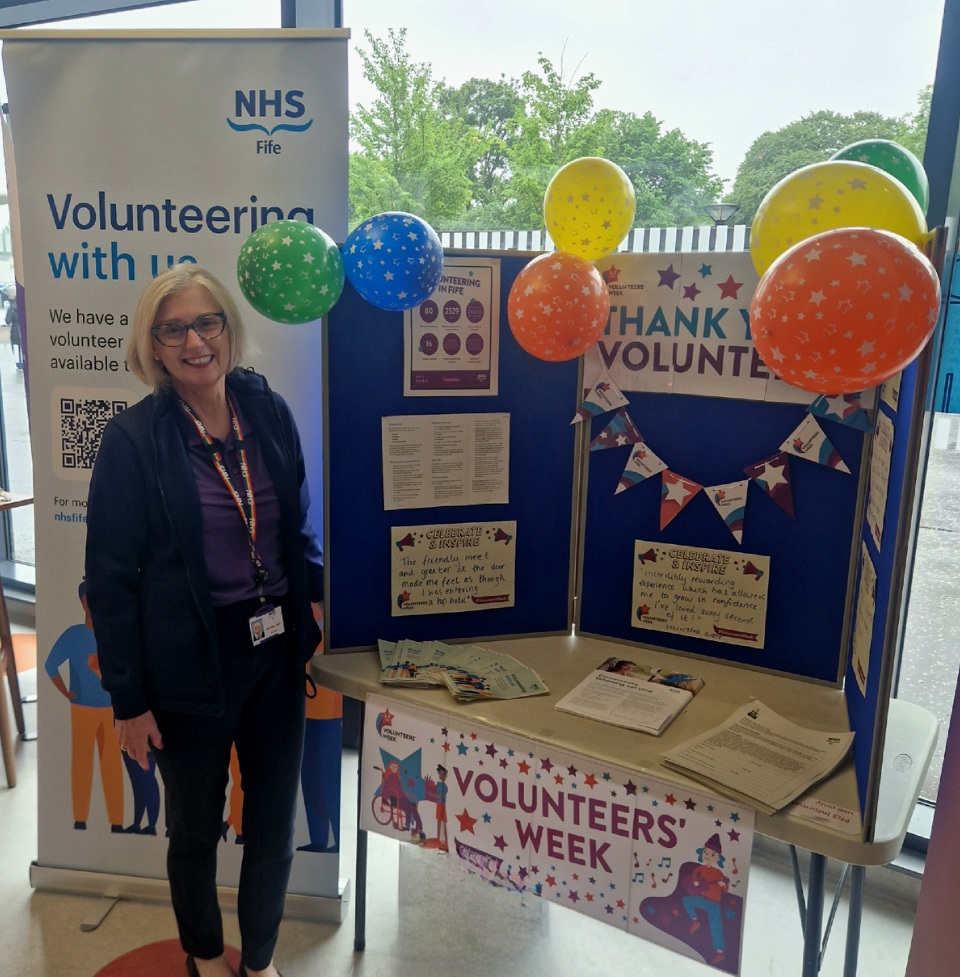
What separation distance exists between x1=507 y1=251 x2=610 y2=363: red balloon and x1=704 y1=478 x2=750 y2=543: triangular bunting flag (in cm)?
42

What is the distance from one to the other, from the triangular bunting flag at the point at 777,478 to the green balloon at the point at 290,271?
37.2 inches

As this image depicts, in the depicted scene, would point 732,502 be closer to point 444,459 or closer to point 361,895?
point 444,459

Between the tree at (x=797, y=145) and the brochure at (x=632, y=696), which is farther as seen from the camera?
the tree at (x=797, y=145)

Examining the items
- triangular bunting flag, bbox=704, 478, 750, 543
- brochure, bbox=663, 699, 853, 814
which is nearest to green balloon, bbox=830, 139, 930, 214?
triangular bunting flag, bbox=704, 478, 750, 543

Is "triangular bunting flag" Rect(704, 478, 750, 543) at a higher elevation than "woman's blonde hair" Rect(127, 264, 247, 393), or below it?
below

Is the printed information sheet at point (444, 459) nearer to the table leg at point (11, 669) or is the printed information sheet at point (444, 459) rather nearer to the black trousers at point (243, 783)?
the black trousers at point (243, 783)

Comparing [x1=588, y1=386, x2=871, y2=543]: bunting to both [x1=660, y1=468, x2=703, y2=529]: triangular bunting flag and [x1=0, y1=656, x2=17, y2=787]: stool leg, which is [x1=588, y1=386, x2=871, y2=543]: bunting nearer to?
[x1=660, y1=468, x2=703, y2=529]: triangular bunting flag

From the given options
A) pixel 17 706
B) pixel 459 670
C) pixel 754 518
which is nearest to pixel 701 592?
pixel 754 518

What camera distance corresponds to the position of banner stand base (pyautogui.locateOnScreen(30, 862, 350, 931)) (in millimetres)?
2271

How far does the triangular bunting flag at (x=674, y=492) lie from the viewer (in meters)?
1.82

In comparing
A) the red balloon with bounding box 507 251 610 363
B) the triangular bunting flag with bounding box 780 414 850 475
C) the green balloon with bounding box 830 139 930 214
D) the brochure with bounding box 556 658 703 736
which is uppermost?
the green balloon with bounding box 830 139 930 214

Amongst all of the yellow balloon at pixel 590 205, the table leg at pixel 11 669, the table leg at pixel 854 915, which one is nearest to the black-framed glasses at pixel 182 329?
the yellow balloon at pixel 590 205

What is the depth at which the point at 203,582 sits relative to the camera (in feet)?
5.38

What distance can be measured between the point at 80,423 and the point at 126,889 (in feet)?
4.22
